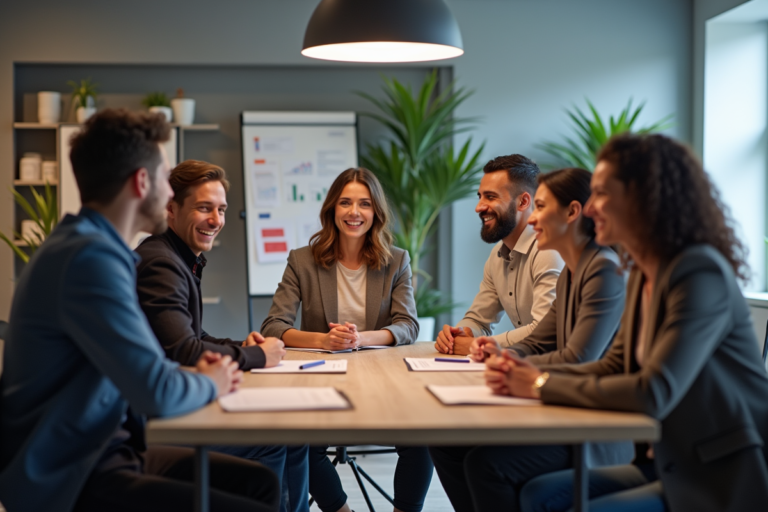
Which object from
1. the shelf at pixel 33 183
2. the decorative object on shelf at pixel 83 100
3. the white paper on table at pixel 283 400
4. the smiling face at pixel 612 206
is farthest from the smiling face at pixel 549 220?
the shelf at pixel 33 183

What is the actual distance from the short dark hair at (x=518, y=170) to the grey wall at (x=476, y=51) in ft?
8.13

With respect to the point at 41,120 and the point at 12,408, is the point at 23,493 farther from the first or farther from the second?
the point at 41,120

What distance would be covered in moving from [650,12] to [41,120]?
4627 millimetres

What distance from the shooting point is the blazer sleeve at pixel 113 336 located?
1.46 meters

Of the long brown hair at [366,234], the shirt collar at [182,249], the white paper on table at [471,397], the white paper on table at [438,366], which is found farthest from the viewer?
the long brown hair at [366,234]

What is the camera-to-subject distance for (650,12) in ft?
18.0

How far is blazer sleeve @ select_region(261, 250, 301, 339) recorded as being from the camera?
2.80 metres

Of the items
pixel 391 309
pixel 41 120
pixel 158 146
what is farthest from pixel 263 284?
pixel 158 146

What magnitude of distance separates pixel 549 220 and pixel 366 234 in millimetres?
1117

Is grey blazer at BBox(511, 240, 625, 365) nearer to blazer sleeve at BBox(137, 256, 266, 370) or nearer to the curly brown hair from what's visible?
the curly brown hair

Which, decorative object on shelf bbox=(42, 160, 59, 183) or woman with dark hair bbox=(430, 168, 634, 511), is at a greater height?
decorative object on shelf bbox=(42, 160, 59, 183)

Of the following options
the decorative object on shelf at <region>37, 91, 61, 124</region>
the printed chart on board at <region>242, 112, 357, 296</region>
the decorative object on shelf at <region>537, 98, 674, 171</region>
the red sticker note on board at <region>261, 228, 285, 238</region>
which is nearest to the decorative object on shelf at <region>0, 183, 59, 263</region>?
the decorative object on shelf at <region>37, 91, 61, 124</region>

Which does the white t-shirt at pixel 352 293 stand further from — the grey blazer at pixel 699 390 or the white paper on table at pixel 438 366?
the grey blazer at pixel 699 390

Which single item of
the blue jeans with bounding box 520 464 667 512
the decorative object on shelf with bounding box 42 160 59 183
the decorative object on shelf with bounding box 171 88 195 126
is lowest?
the blue jeans with bounding box 520 464 667 512
